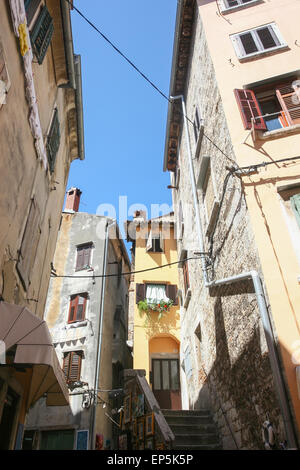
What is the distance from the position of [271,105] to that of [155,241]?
39.1ft

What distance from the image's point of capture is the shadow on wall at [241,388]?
4.66 metres

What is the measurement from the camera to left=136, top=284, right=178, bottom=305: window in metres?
16.0

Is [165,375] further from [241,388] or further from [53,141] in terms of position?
[53,141]

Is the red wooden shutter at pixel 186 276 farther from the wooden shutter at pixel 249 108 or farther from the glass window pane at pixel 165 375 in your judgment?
the wooden shutter at pixel 249 108

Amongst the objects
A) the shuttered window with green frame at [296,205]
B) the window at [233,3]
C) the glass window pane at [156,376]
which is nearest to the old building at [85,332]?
the glass window pane at [156,376]

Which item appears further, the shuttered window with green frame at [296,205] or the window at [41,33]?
the window at [41,33]

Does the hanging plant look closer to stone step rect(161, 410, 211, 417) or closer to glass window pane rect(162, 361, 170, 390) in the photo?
glass window pane rect(162, 361, 170, 390)

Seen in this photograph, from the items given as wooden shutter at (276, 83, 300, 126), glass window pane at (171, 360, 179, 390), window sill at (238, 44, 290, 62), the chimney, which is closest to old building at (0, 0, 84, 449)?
window sill at (238, 44, 290, 62)

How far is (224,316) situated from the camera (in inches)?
275

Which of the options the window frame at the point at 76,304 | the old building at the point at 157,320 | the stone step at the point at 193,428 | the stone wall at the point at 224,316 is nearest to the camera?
the stone wall at the point at 224,316

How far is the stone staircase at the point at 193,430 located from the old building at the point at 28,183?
269 cm

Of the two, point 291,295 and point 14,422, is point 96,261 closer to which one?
point 14,422

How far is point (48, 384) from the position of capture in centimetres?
600

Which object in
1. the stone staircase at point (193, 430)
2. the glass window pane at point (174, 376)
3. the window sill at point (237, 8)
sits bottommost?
the stone staircase at point (193, 430)
